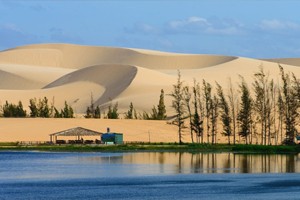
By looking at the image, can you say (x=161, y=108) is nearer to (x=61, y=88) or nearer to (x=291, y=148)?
(x=291, y=148)

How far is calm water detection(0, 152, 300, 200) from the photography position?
151 ft

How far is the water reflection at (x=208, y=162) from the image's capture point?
61.0m

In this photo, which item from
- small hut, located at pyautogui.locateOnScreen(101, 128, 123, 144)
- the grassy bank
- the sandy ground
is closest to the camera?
the grassy bank

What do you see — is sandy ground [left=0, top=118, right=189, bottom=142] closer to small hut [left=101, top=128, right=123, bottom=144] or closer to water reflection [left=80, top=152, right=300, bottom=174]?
small hut [left=101, top=128, right=123, bottom=144]

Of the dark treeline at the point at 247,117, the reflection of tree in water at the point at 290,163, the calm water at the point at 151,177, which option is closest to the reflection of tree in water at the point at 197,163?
the calm water at the point at 151,177

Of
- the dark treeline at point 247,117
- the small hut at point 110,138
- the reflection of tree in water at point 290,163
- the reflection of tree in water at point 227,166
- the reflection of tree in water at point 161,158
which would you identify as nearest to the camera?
the reflection of tree in water at point 290,163

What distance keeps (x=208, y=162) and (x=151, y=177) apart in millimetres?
15076

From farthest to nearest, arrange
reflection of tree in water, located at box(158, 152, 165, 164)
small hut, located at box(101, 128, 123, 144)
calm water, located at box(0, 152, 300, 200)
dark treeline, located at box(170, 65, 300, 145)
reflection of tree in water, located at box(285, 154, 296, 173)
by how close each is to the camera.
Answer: small hut, located at box(101, 128, 123, 144)
dark treeline, located at box(170, 65, 300, 145)
reflection of tree in water, located at box(158, 152, 165, 164)
reflection of tree in water, located at box(285, 154, 296, 173)
calm water, located at box(0, 152, 300, 200)

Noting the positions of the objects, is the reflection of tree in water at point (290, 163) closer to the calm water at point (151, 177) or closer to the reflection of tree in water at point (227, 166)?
the calm water at point (151, 177)

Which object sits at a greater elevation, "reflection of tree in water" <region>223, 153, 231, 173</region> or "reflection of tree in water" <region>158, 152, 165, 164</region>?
"reflection of tree in water" <region>158, 152, 165, 164</region>

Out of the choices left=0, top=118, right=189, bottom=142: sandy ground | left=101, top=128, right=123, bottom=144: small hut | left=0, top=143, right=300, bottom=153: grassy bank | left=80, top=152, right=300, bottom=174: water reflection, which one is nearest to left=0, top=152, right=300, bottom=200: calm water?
left=80, top=152, right=300, bottom=174: water reflection

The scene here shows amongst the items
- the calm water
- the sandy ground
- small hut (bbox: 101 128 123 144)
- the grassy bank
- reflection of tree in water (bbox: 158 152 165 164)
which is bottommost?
the calm water

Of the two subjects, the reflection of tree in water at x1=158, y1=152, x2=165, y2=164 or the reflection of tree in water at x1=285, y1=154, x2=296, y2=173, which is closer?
the reflection of tree in water at x1=285, y1=154, x2=296, y2=173

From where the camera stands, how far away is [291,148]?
273ft
